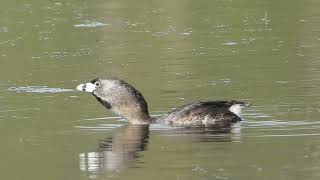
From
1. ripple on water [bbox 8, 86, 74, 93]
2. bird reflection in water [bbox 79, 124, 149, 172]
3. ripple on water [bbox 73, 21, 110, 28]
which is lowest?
bird reflection in water [bbox 79, 124, 149, 172]

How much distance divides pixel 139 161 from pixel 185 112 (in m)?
2.68

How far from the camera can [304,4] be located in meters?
28.7

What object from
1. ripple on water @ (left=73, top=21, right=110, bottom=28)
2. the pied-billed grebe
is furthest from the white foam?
ripple on water @ (left=73, top=21, right=110, bottom=28)

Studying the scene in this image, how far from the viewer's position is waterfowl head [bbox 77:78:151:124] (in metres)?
16.2

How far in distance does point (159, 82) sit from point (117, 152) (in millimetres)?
5220

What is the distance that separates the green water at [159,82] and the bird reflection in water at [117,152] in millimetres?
20

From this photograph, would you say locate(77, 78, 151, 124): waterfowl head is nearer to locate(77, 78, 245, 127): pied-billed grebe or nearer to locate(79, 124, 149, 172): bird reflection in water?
locate(77, 78, 245, 127): pied-billed grebe

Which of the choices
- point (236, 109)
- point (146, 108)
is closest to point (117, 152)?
point (236, 109)

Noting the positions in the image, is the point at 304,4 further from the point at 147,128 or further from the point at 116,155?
the point at 116,155

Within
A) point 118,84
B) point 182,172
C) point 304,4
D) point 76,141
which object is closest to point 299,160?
point 182,172

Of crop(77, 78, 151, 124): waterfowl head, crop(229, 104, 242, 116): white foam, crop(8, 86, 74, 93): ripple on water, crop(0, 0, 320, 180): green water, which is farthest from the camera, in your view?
crop(8, 86, 74, 93): ripple on water

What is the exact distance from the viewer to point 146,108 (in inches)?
638

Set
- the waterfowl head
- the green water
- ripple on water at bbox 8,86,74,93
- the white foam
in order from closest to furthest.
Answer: the green water < the white foam < the waterfowl head < ripple on water at bbox 8,86,74,93

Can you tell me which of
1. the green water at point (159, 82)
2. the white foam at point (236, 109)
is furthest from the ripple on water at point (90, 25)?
the white foam at point (236, 109)
